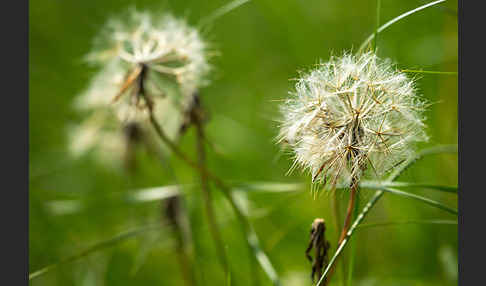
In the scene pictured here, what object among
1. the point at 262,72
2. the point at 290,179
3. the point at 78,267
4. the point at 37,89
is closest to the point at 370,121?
the point at 78,267

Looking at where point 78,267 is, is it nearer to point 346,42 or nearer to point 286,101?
point 286,101

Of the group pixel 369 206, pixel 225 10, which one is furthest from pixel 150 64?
pixel 369 206

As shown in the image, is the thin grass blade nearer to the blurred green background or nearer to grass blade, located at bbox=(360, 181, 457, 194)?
the blurred green background

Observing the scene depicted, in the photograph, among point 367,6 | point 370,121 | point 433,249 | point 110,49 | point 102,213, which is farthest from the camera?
point 367,6

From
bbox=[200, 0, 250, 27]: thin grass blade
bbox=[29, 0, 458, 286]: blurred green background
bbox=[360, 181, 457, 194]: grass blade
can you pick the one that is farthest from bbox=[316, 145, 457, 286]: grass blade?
bbox=[200, 0, 250, 27]: thin grass blade

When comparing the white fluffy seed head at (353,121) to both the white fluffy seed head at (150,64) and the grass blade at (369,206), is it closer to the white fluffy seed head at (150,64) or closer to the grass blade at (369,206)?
the grass blade at (369,206)

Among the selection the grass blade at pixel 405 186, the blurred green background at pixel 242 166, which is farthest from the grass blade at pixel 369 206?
the blurred green background at pixel 242 166

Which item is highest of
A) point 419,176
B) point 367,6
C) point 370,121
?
point 367,6
